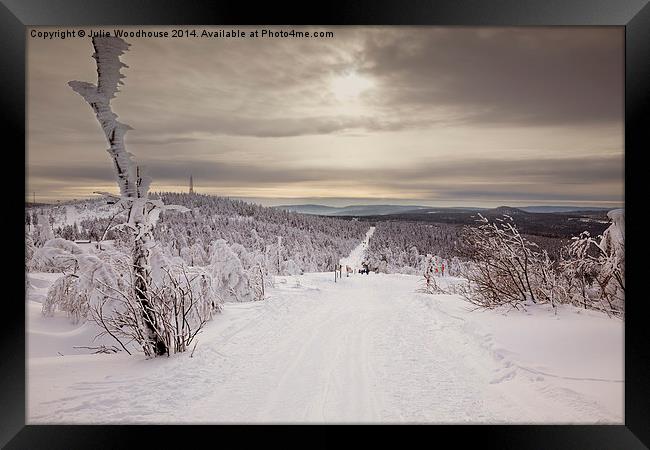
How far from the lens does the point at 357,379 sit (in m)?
3.15

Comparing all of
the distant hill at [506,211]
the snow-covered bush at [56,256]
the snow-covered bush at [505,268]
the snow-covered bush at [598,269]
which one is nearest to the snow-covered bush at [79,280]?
the snow-covered bush at [56,256]

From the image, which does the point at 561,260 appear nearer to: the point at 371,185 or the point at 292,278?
the point at 371,185

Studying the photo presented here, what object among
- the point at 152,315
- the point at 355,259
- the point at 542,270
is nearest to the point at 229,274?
the point at 355,259

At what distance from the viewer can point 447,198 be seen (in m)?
3.98

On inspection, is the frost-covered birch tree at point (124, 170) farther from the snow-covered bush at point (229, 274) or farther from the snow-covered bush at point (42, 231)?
the snow-covered bush at point (229, 274)

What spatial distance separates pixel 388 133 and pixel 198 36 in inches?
74.5

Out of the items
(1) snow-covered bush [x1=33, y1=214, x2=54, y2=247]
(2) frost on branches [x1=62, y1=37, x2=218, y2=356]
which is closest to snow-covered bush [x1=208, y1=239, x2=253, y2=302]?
(2) frost on branches [x1=62, y1=37, x2=218, y2=356]

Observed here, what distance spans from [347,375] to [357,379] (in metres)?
0.09

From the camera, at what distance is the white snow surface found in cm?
295

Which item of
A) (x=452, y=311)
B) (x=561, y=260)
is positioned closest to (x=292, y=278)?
(x=452, y=311)

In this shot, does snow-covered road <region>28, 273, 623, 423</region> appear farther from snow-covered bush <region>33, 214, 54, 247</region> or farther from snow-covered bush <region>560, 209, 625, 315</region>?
snow-covered bush <region>33, 214, 54, 247</region>

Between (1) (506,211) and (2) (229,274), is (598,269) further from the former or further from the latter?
(2) (229,274)

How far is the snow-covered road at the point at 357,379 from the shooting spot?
2.95m
